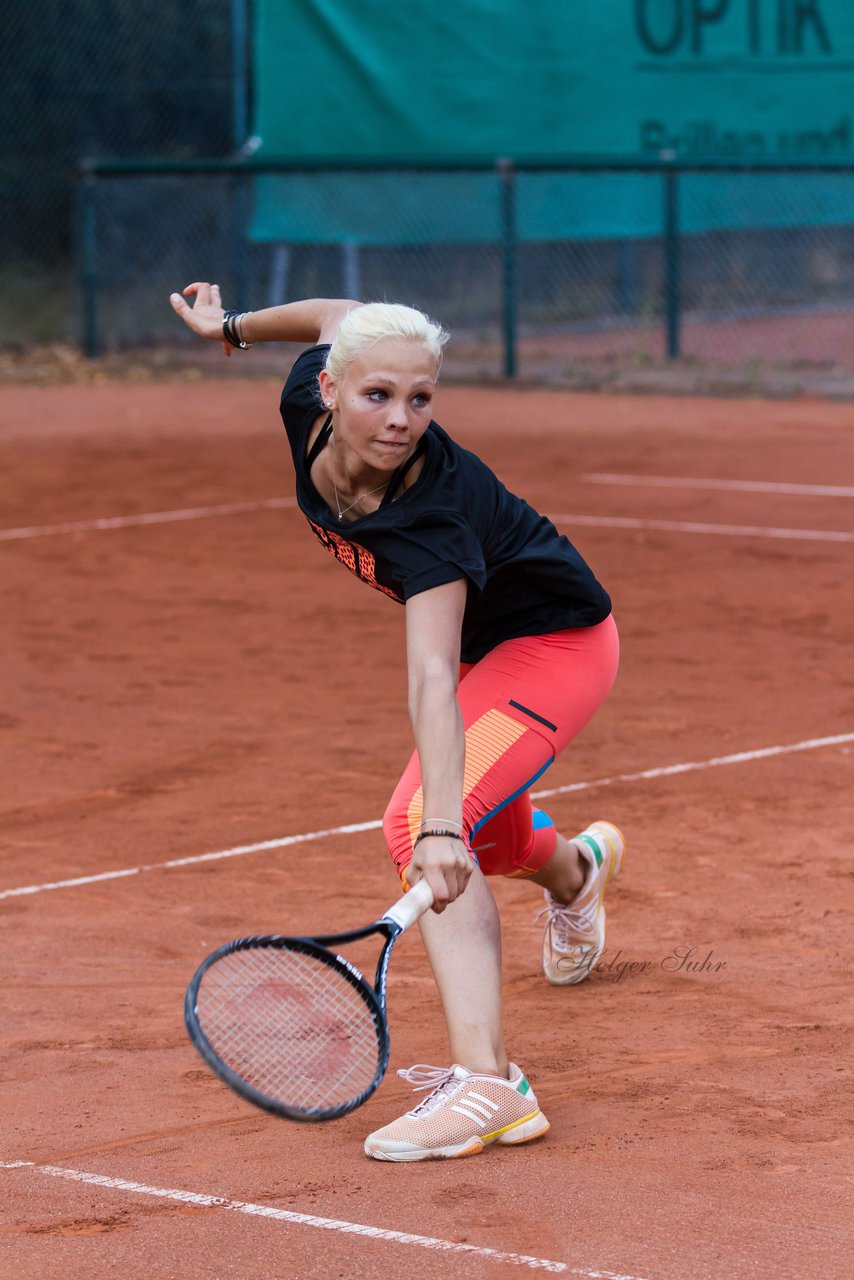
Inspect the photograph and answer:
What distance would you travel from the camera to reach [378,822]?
579cm

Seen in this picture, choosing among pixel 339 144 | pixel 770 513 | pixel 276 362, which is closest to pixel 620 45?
pixel 339 144

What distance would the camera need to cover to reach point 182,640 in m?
8.26

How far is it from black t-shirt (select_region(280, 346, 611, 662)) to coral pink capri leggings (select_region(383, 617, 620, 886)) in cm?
5

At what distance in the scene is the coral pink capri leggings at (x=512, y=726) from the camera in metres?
3.78

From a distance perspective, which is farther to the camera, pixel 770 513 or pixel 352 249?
pixel 352 249

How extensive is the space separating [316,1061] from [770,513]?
8159mm

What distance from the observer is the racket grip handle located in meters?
3.24

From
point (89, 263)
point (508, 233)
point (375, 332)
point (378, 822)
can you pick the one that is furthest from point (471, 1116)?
point (89, 263)

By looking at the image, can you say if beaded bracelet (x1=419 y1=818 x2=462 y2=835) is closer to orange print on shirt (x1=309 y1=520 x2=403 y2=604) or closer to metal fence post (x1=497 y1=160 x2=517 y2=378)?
orange print on shirt (x1=309 y1=520 x2=403 y2=604)

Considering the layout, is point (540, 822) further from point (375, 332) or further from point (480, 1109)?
point (375, 332)

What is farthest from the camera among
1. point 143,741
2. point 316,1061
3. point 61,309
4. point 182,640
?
point 61,309

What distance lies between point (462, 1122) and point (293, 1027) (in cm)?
40

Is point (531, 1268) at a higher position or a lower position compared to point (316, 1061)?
lower

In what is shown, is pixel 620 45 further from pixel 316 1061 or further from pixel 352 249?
pixel 316 1061
